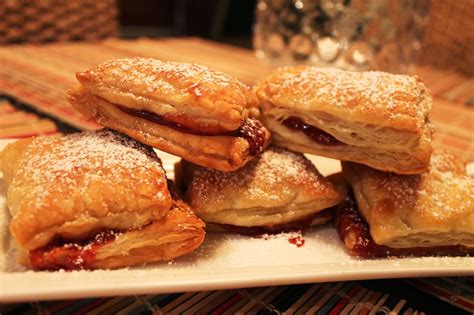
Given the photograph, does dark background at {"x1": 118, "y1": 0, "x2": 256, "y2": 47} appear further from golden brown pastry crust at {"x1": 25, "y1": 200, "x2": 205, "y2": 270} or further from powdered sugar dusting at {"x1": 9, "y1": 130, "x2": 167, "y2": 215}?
golden brown pastry crust at {"x1": 25, "y1": 200, "x2": 205, "y2": 270}

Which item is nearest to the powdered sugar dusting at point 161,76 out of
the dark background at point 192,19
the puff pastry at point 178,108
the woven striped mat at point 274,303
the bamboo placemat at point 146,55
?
the puff pastry at point 178,108

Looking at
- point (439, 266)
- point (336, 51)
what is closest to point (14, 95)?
point (336, 51)

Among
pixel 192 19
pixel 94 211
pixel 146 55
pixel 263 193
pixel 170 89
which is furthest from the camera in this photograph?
pixel 192 19

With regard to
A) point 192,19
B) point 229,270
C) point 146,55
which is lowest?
point 192,19

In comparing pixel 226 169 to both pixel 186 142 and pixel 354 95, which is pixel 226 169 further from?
pixel 354 95

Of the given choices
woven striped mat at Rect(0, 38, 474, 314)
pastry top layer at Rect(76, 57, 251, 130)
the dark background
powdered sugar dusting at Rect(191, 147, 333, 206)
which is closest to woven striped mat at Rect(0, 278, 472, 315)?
woven striped mat at Rect(0, 38, 474, 314)

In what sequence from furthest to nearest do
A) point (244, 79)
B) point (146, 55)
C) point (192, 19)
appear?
point (192, 19) → point (146, 55) → point (244, 79)

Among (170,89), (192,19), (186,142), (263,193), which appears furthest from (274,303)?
(192,19)

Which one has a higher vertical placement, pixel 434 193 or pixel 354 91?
pixel 354 91
